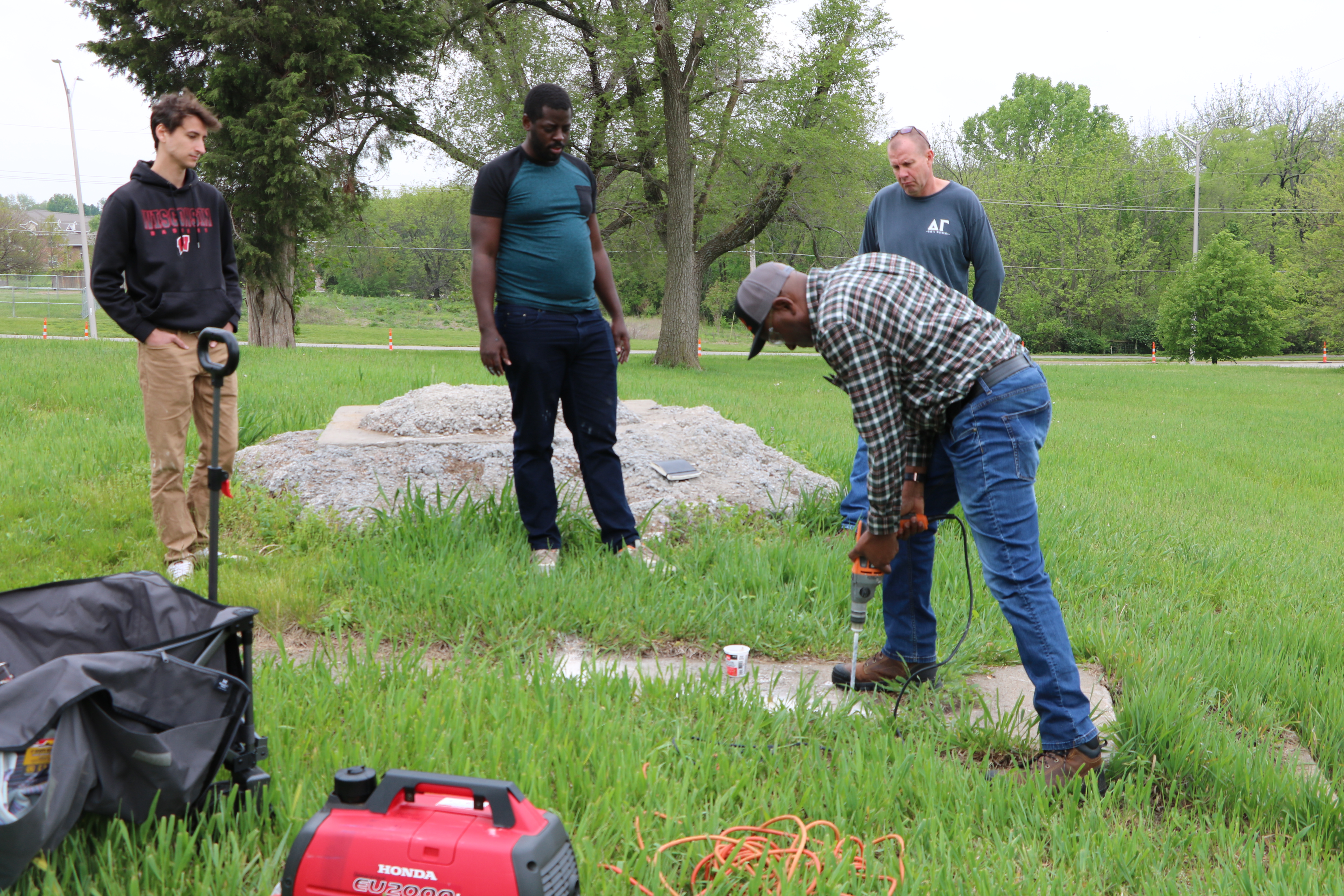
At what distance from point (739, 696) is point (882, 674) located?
2.08 ft

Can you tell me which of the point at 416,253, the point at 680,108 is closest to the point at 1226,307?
the point at 680,108

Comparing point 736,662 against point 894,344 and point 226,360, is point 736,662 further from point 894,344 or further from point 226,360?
point 226,360

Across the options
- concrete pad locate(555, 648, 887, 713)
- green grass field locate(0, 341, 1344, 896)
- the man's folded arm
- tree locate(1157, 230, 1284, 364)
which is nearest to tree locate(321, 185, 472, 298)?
tree locate(1157, 230, 1284, 364)

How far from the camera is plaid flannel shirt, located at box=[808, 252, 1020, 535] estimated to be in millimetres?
2656

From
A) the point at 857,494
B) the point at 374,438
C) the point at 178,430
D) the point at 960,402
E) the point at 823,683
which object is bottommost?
the point at 823,683

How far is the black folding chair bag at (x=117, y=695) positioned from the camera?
1877 millimetres

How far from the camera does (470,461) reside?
5.85 meters

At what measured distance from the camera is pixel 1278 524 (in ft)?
22.2

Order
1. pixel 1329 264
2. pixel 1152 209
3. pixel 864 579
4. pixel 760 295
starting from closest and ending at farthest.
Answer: pixel 760 295 → pixel 864 579 → pixel 1329 264 → pixel 1152 209

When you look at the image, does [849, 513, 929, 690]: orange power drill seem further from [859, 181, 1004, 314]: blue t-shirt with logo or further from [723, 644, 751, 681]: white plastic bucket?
[859, 181, 1004, 314]: blue t-shirt with logo

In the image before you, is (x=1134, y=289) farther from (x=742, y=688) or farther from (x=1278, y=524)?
(x=742, y=688)

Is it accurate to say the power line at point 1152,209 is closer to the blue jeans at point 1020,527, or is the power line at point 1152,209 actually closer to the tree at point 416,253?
the tree at point 416,253

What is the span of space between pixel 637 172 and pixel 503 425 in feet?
55.5

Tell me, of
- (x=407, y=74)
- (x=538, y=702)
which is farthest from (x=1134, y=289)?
(x=538, y=702)
